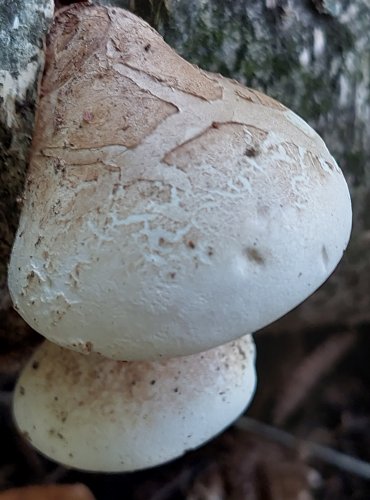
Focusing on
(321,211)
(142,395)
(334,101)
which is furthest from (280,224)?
(334,101)

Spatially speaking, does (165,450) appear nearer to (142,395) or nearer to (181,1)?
(142,395)

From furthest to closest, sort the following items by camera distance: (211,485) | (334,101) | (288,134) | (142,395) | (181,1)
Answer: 1. (211,485)
2. (334,101)
3. (181,1)
4. (142,395)
5. (288,134)

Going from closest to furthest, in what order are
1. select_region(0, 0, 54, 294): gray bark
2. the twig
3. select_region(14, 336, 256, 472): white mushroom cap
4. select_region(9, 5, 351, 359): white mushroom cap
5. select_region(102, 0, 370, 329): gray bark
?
select_region(9, 5, 351, 359): white mushroom cap
select_region(0, 0, 54, 294): gray bark
select_region(14, 336, 256, 472): white mushroom cap
select_region(102, 0, 370, 329): gray bark
the twig

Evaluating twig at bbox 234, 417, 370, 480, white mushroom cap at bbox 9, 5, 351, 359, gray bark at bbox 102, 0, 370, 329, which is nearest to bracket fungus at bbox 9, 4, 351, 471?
white mushroom cap at bbox 9, 5, 351, 359

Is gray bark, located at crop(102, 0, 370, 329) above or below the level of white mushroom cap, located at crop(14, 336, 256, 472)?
above

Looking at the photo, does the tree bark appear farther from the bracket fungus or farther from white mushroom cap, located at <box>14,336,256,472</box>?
white mushroom cap, located at <box>14,336,256,472</box>

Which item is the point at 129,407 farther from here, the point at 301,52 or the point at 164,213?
the point at 301,52

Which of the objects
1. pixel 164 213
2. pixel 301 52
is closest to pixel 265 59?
pixel 301 52
